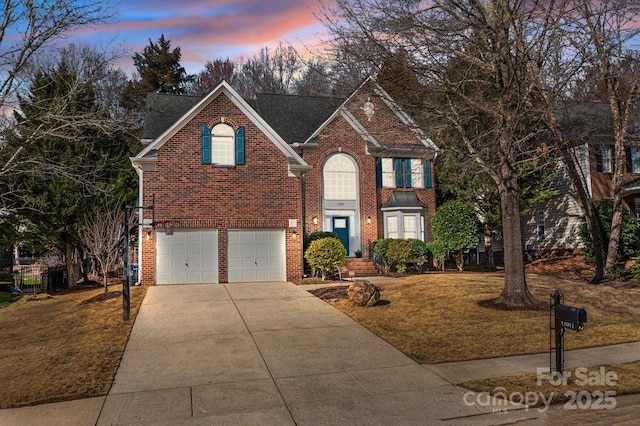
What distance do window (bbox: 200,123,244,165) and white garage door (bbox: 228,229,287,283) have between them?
277 centimetres

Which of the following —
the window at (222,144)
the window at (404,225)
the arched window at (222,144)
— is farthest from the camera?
the window at (404,225)

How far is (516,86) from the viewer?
11.5m

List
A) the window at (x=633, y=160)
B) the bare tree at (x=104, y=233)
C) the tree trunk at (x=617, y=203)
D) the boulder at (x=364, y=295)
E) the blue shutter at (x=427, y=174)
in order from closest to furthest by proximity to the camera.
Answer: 1. the boulder at (x=364, y=295)
2. the bare tree at (x=104, y=233)
3. the tree trunk at (x=617, y=203)
4. the blue shutter at (x=427, y=174)
5. the window at (x=633, y=160)

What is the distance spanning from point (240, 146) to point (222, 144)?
2.26 feet

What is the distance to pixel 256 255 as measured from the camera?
59.4 ft

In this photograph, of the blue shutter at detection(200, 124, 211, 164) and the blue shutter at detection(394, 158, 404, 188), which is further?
the blue shutter at detection(394, 158, 404, 188)

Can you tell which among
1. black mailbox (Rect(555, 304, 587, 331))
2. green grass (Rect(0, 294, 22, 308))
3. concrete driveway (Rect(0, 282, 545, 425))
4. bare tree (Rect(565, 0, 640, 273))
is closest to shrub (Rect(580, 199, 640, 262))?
bare tree (Rect(565, 0, 640, 273))

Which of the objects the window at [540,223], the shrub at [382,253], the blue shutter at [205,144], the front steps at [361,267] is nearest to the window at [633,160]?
the window at [540,223]

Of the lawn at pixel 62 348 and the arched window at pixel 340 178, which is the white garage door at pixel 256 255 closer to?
the lawn at pixel 62 348

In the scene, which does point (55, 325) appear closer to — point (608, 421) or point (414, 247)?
point (608, 421)

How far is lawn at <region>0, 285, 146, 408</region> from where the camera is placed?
21.9 ft

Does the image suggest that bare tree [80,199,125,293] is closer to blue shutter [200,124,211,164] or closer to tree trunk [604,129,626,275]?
blue shutter [200,124,211,164]

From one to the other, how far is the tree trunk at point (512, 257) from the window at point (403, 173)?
11567 millimetres

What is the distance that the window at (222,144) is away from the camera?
1775 centimetres
